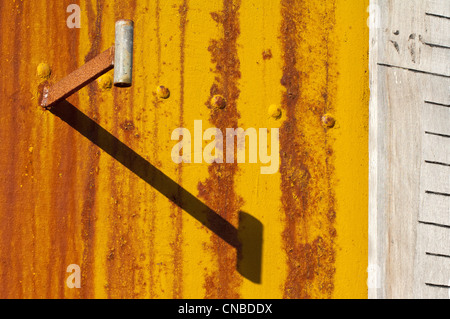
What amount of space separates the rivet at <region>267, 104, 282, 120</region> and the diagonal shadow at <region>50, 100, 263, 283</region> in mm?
286

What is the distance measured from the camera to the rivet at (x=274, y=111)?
1.69m

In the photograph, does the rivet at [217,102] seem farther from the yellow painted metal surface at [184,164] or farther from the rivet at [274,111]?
the rivet at [274,111]

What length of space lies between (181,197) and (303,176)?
0.35 metres

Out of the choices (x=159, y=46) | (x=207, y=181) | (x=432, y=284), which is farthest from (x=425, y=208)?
(x=159, y=46)

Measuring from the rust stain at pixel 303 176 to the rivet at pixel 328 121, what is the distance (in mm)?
13

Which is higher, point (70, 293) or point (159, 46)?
point (159, 46)

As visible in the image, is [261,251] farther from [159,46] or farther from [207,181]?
[159,46]

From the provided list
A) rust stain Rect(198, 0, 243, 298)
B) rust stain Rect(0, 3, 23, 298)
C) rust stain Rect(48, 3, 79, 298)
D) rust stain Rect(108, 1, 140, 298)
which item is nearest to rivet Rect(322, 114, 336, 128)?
rust stain Rect(198, 0, 243, 298)

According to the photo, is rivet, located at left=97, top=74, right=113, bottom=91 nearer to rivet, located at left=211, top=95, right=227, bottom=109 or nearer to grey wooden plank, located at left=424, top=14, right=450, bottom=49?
rivet, located at left=211, top=95, right=227, bottom=109

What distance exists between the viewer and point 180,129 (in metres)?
1.65

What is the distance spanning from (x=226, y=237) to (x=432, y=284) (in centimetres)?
61

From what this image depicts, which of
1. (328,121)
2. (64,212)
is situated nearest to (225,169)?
(328,121)

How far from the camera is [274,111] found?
1.69 meters

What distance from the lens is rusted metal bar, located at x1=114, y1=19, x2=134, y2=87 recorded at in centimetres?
133
